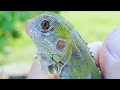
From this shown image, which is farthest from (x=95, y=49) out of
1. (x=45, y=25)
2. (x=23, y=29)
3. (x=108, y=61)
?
(x=23, y=29)

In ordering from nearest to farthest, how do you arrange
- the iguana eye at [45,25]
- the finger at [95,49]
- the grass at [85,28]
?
the iguana eye at [45,25], the finger at [95,49], the grass at [85,28]

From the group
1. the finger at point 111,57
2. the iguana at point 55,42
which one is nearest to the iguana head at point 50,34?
the iguana at point 55,42

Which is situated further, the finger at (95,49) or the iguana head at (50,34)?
the finger at (95,49)

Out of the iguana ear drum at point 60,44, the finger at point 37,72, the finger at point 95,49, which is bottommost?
the finger at point 37,72

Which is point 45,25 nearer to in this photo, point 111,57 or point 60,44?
point 60,44

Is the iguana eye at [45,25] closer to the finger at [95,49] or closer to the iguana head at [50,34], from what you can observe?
the iguana head at [50,34]

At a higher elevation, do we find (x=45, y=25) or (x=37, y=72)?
(x=45, y=25)

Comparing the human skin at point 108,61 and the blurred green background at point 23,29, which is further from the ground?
the blurred green background at point 23,29
